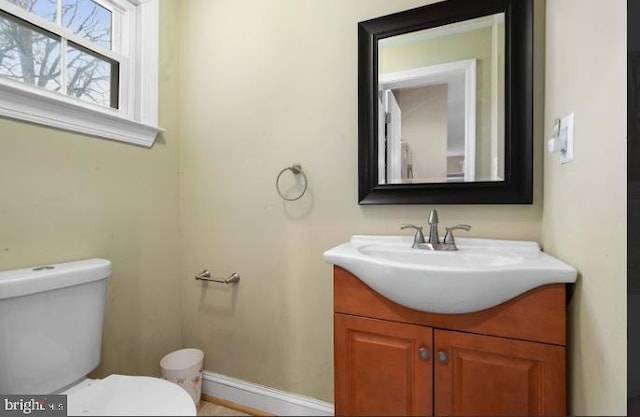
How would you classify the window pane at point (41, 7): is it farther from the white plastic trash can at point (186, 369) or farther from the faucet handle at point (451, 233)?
the faucet handle at point (451, 233)

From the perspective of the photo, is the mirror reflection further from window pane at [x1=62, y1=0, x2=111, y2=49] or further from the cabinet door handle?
window pane at [x1=62, y1=0, x2=111, y2=49]

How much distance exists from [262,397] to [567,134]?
5.20 feet

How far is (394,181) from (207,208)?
0.97 meters

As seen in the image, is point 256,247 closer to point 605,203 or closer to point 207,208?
point 207,208

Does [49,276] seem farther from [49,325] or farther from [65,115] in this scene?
[65,115]

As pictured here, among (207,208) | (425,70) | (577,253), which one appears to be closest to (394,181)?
(425,70)

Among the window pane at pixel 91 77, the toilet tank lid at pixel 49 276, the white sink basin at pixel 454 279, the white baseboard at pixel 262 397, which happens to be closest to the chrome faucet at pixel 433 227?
the white sink basin at pixel 454 279

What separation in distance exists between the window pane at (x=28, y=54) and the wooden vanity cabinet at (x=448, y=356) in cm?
133

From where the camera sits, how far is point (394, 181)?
117cm

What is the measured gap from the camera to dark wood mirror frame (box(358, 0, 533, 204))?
3.24ft

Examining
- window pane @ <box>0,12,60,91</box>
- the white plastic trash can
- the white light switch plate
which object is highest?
window pane @ <box>0,12,60,91</box>

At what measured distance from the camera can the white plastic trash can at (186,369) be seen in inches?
52.1

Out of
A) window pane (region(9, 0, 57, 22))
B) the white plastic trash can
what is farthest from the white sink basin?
window pane (region(9, 0, 57, 22))

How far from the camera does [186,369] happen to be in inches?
52.8
